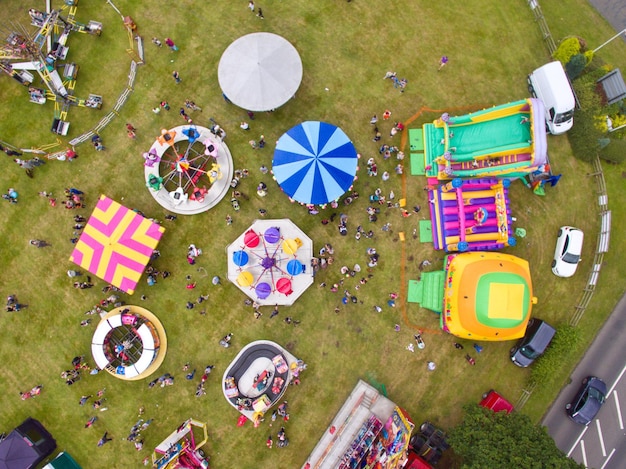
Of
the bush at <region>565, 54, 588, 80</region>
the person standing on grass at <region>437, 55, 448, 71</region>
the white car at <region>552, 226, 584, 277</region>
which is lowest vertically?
the white car at <region>552, 226, 584, 277</region>

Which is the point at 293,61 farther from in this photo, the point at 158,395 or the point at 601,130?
the point at 158,395

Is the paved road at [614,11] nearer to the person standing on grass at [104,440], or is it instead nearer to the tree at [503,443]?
the tree at [503,443]

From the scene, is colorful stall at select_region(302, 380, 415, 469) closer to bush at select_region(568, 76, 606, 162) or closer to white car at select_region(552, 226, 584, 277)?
white car at select_region(552, 226, 584, 277)

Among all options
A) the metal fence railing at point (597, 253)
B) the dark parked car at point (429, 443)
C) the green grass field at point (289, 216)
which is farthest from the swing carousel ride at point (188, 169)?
the metal fence railing at point (597, 253)

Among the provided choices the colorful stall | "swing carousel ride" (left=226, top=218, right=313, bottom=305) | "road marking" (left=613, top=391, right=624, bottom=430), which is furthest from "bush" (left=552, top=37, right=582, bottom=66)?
the colorful stall

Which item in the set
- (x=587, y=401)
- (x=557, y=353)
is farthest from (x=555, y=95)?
(x=587, y=401)

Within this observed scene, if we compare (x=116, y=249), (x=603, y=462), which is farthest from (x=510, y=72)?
(x=116, y=249)

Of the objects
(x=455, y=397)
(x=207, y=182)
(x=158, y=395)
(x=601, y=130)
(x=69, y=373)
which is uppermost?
(x=601, y=130)
